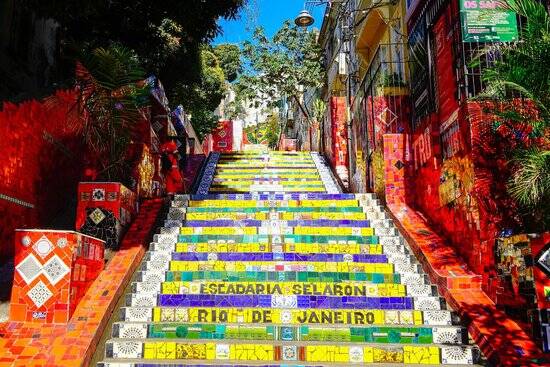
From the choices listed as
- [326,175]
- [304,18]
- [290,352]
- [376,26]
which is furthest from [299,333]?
[376,26]

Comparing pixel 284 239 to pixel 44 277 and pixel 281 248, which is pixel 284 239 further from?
pixel 44 277

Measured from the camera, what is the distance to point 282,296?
5641 mm

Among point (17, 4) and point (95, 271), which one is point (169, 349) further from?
point (17, 4)

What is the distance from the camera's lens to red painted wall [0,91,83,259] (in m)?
6.57

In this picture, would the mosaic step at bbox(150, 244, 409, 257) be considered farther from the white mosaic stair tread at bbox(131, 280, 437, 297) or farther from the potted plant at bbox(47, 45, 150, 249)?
the white mosaic stair tread at bbox(131, 280, 437, 297)

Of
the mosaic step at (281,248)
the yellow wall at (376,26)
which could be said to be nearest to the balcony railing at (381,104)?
the mosaic step at (281,248)

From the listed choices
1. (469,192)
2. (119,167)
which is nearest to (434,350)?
(469,192)

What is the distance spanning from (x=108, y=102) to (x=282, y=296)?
144 inches

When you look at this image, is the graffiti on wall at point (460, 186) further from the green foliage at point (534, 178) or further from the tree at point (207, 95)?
the tree at point (207, 95)

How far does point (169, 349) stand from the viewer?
4.89 m

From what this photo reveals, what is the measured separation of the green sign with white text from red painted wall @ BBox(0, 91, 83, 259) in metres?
5.88

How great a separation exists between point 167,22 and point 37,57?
3.74m

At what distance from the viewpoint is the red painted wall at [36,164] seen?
657 centimetres

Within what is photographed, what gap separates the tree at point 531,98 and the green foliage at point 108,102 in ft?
15.2
